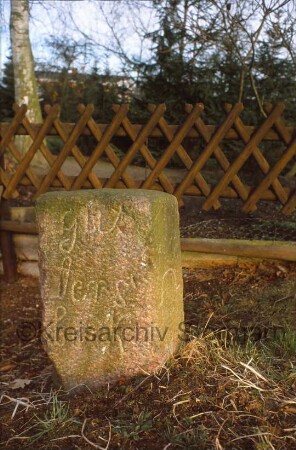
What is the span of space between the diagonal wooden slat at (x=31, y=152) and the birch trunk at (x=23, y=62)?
211 centimetres

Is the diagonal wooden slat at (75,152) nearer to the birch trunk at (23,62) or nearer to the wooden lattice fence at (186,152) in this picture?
the wooden lattice fence at (186,152)

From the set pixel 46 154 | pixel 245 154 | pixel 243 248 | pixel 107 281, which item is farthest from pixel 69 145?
pixel 107 281

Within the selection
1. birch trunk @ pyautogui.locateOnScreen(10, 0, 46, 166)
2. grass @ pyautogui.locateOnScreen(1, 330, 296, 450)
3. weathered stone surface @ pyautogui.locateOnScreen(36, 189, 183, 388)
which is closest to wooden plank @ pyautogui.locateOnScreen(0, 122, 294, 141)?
weathered stone surface @ pyautogui.locateOnScreen(36, 189, 183, 388)

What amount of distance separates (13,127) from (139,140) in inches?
53.6

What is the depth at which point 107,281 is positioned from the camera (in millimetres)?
2338

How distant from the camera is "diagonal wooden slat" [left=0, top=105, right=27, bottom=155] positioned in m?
4.41

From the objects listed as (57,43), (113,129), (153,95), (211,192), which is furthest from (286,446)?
(57,43)

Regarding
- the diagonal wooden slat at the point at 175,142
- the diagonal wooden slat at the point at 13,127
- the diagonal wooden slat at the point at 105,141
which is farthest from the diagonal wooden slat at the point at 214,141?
the diagonal wooden slat at the point at 13,127

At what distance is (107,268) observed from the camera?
2.32 m

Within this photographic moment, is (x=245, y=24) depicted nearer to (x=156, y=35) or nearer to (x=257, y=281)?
(x=156, y=35)

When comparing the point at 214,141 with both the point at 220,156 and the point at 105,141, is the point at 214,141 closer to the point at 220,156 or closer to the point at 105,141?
the point at 220,156

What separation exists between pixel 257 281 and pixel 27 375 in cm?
195

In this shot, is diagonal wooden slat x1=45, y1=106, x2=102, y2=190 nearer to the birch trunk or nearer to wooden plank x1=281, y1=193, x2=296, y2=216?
wooden plank x1=281, y1=193, x2=296, y2=216

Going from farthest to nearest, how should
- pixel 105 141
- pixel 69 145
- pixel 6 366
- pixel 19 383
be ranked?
pixel 69 145, pixel 105 141, pixel 6 366, pixel 19 383
